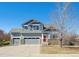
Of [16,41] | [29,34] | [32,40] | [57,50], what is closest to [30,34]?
[29,34]

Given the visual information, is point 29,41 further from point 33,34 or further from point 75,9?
point 75,9

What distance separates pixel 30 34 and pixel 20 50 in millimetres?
473

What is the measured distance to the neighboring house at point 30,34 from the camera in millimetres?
6047

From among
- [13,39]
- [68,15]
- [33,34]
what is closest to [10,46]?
[13,39]

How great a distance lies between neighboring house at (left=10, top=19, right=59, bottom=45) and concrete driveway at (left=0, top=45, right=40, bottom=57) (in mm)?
127

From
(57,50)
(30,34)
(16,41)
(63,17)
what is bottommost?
(57,50)

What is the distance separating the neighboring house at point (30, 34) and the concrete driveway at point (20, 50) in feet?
0.42

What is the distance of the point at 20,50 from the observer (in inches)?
238

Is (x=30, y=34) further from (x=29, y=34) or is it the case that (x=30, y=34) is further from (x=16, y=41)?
(x=16, y=41)

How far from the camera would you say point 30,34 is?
6.07 m

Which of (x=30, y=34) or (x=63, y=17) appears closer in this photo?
(x=30, y=34)

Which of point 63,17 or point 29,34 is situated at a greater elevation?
point 63,17

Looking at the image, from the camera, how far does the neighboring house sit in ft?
19.8

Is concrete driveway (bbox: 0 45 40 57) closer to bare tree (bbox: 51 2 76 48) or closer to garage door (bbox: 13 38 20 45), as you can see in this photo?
garage door (bbox: 13 38 20 45)
